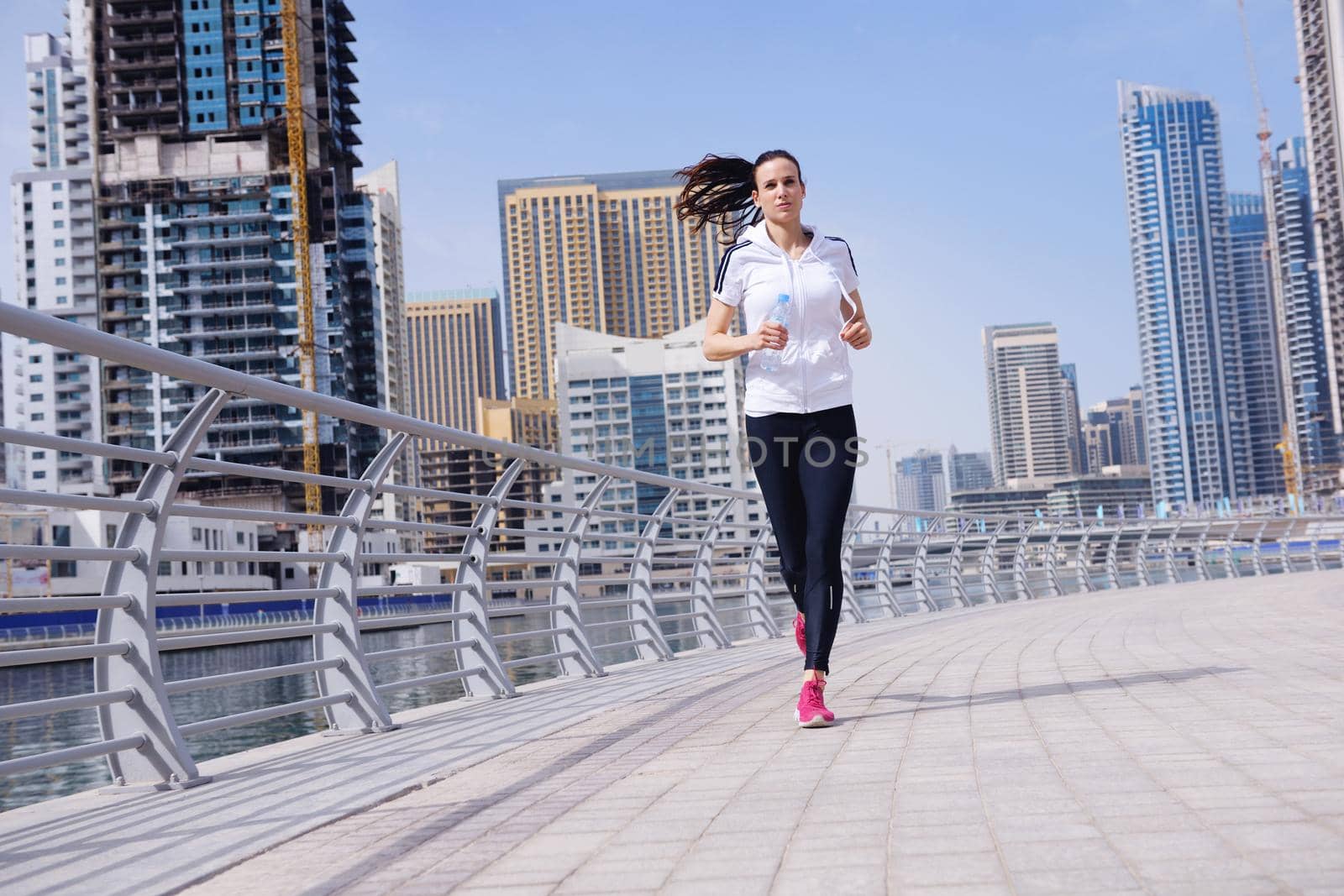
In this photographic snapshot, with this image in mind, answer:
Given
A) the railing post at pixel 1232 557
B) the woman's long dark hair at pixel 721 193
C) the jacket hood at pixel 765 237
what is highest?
the woman's long dark hair at pixel 721 193

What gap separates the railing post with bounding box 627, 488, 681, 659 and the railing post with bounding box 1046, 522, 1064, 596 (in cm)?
1082

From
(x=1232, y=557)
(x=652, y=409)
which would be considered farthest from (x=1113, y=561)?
(x=652, y=409)

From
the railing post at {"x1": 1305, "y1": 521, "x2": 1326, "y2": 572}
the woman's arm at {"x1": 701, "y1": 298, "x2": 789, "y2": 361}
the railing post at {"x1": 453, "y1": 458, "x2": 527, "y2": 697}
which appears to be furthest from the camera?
the railing post at {"x1": 1305, "y1": 521, "x2": 1326, "y2": 572}

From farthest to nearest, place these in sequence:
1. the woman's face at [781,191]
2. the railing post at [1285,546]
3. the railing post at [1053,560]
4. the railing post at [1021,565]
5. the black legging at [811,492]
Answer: the railing post at [1285,546] < the railing post at [1053,560] < the railing post at [1021,565] < the woman's face at [781,191] < the black legging at [811,492]

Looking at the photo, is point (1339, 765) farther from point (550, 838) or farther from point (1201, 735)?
point (550, 838)

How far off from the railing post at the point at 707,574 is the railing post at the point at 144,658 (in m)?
6.17

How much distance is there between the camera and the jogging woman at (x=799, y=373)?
16.3ft

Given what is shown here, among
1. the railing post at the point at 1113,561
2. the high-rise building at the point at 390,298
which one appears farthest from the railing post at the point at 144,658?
the high-rise building at the point at 390,298

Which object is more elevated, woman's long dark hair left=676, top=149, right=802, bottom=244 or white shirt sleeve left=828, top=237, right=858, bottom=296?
woman's long dark hair left=676, top=149, right=802, bottom=244

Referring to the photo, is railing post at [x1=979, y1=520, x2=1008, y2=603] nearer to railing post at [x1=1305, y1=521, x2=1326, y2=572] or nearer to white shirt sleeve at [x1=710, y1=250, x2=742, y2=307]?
railing post at [x1=1305, y1=521, x2=1326, y2=572]

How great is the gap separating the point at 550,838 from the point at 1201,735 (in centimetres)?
197

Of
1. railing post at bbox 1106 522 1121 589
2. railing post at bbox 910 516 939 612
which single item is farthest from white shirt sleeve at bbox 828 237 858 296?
railing post at bbox 1106 522 1121 589

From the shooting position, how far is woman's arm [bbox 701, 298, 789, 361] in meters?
4.77

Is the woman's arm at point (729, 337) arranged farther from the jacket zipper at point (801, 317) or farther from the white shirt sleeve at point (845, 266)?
the white shirt sleeve at point (845, 266)
